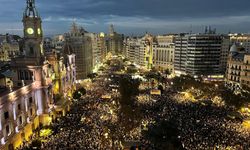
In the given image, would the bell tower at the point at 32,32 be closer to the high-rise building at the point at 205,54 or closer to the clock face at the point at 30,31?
the clock face at the point at 30,31

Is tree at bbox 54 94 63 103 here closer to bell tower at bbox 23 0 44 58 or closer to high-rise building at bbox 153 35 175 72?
bell tower at bbox 23 0 44 58

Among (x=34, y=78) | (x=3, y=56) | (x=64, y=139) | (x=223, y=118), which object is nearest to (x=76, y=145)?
(x=64, y=139)

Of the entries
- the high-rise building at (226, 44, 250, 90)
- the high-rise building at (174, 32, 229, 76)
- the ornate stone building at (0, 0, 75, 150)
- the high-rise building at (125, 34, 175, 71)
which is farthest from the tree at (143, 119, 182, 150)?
the high-rise building at (125, 34, 175, 71)

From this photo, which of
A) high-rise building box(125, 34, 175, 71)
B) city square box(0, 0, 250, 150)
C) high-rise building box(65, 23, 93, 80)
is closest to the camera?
city square box(0, 0, 250, 150)

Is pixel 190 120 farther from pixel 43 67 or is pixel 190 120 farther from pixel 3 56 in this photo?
pixel 3 56

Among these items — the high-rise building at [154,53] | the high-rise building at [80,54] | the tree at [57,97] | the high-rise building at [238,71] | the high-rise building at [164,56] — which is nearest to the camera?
the tree at [57,97]

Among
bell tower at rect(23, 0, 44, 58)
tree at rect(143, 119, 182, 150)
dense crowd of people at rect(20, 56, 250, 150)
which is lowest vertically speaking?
dense crowd of people at rect(20, 56, 250, 150)

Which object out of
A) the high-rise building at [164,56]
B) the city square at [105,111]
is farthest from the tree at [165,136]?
the high-rise building at [164,56]
